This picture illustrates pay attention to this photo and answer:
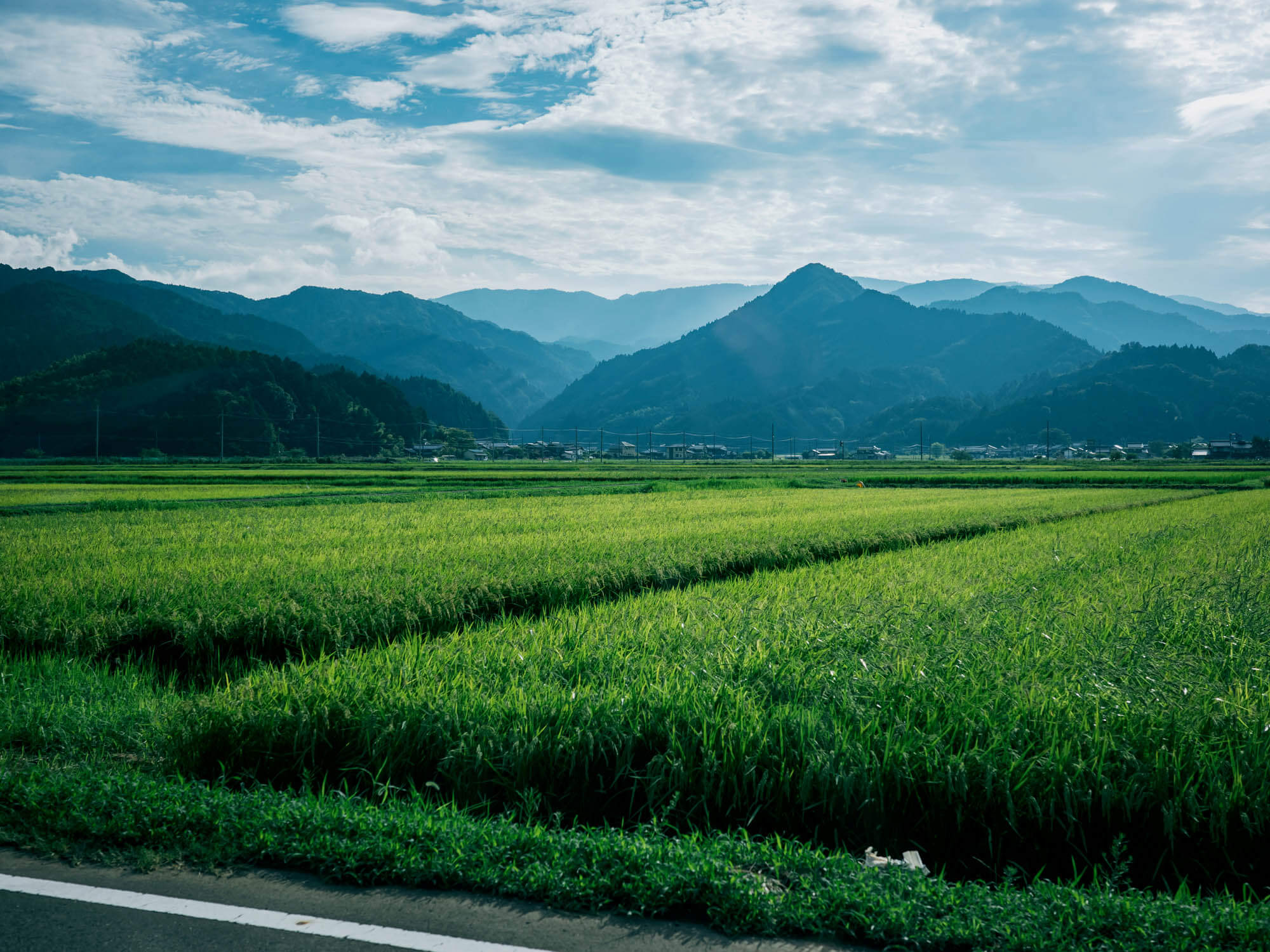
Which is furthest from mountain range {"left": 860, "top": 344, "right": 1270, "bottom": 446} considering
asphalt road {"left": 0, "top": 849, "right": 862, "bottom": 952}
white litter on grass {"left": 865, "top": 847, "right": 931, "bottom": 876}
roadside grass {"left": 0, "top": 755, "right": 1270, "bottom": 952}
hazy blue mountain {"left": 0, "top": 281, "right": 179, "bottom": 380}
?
asphalt road {"left": 0, "top": 849, "right": 862, "bottom": 952}

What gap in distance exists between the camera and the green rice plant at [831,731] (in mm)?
3764

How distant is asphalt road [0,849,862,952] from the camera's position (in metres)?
2.94

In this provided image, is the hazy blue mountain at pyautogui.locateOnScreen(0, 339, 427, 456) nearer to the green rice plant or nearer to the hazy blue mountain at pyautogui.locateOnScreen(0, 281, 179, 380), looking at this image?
the hazy blue mountain at pyautogui.locateOnScreen(0, 281, 179, 380)

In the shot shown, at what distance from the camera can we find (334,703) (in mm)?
4637

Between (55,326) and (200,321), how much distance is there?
222 feet

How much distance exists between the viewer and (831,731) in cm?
411

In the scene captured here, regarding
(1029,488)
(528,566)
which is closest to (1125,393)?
(1029,488)

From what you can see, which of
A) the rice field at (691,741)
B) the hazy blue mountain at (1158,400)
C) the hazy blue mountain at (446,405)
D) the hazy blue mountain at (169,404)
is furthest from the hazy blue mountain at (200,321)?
the rice field at (691,741)

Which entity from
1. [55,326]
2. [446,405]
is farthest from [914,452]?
[55,326]

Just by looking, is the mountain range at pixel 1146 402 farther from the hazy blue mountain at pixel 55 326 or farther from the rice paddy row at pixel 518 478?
the hazy blue mountain at pixel 55 326

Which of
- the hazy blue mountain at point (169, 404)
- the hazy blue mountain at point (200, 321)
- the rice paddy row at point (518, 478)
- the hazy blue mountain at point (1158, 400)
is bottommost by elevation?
the rice paddy row at point (518, 478)

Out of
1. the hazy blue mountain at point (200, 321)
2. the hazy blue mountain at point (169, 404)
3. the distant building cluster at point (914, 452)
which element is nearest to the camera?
the hazy blue mountain at point (169, 404)

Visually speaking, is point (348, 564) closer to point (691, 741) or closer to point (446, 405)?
point (691, 741)

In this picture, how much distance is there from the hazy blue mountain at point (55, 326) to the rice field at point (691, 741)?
10845 centimetres
